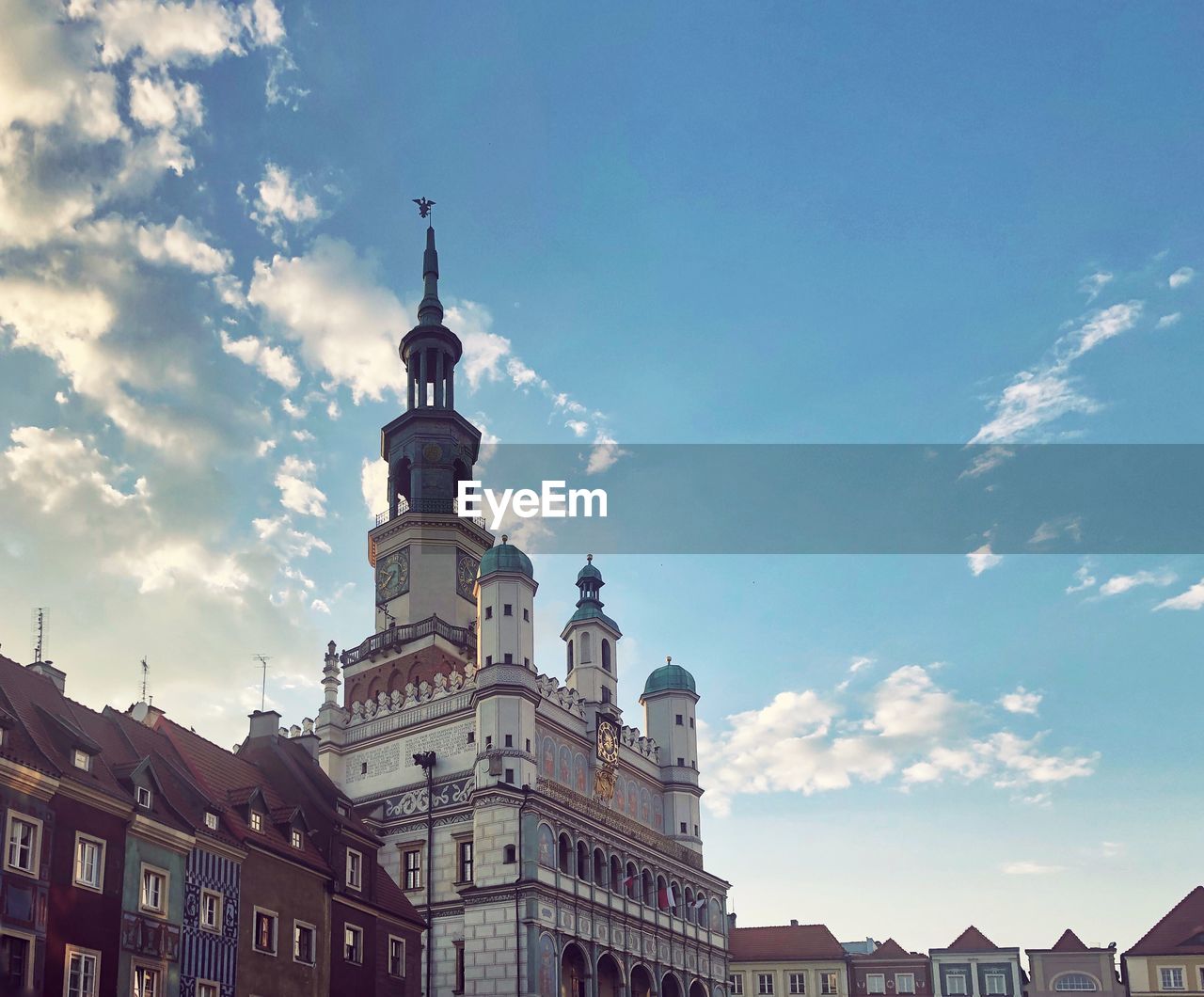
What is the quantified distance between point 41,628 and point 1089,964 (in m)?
90.0

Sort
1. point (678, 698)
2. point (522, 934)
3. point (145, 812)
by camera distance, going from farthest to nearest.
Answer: point (678, 698), point (522, 934), point (145, 812)

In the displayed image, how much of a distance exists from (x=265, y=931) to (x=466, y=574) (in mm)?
41153

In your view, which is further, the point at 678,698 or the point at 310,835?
the point at 678,698

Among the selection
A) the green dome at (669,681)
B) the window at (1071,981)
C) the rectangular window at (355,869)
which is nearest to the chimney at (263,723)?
the rectangular window at (355,869)

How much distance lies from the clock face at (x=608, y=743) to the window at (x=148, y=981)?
134 feet

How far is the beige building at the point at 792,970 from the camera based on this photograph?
4596 inches

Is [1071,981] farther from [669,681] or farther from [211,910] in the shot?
[211,910]

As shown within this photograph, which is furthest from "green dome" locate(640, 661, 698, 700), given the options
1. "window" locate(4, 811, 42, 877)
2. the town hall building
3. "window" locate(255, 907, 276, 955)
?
"window" locate(4, 811, 42, 877)

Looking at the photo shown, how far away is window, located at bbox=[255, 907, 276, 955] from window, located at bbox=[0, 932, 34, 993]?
11391 mm

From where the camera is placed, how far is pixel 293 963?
50750 millimetres

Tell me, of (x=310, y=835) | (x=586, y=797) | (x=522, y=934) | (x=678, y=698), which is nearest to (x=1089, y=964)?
(x=678, y=698)

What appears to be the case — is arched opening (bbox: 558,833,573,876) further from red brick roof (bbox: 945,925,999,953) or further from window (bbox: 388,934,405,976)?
red brick roof (bbox: 945,925,999,953)

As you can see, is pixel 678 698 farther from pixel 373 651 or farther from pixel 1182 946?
pixel 1182 946

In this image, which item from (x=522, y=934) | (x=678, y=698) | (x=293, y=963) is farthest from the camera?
(x=678, y=698)
